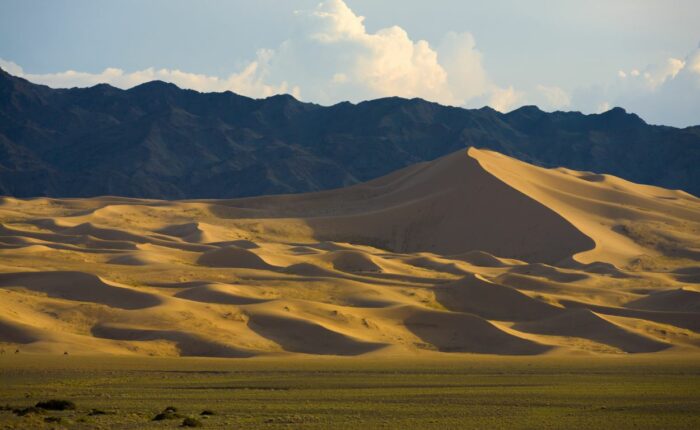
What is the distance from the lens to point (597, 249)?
7962cm

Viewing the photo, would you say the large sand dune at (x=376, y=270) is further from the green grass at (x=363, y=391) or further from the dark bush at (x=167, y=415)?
the dark bush at (x=167, y=415)

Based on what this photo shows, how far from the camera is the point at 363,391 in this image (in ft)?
89.7

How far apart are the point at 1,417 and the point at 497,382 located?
13389 mm

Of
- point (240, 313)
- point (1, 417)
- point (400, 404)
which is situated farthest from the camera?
point (240, 313)

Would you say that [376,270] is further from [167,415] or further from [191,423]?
[191,423]

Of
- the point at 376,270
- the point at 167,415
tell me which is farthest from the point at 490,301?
the point at 167,415

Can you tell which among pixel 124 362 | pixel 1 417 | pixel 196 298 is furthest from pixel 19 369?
pixel 196 298

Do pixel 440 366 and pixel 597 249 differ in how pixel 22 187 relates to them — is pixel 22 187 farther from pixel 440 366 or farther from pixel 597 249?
pixel 440 366

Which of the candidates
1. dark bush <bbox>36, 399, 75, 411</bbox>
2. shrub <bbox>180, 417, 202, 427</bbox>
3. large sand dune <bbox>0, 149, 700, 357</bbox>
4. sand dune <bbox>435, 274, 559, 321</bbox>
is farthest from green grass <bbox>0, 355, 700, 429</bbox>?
sand dune <bbox>435, 274, 559, 321</bbox>

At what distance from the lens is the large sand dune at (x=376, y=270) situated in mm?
42031

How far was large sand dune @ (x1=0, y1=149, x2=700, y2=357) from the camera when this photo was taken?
42.0 meters

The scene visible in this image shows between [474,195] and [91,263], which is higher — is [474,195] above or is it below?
above

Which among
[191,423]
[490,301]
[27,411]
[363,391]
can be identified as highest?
[191,423]

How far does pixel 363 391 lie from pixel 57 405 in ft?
25.6
